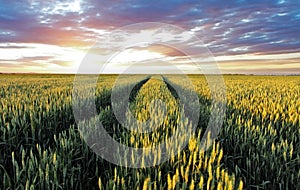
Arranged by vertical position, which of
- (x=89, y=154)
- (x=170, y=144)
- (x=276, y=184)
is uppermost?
(x=170, y=144)

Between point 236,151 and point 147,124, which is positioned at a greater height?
point 147,124

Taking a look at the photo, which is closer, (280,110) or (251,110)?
(280,110)

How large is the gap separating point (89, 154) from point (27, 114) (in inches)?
78.5

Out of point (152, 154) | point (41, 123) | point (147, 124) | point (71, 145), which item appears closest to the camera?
point (152, 154)

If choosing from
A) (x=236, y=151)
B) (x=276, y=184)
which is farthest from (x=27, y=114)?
(x=276, y=184)

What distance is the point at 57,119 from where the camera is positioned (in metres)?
5.03

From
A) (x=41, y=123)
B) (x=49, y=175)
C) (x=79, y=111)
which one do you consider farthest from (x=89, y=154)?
(x=79, y=111)

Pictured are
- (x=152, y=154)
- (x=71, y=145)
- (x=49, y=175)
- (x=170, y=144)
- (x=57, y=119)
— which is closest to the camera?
(x=49, y=175)

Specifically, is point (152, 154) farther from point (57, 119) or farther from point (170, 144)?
point (57, 119)

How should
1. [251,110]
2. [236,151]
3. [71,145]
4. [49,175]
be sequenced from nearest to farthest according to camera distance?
1. [49,175]
2. [71,145]
3. [236,151]
4. [251,110]

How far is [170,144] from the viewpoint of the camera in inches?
109

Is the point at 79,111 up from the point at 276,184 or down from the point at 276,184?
up

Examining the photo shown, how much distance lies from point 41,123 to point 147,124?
1682 mm

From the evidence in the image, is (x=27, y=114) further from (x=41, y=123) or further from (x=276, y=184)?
(x=276, y=184)
